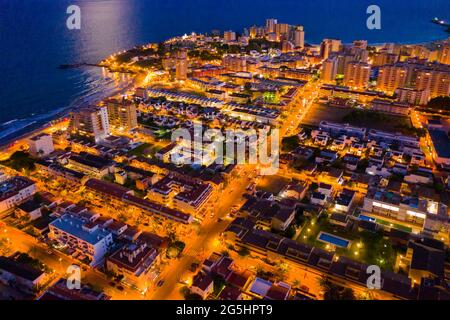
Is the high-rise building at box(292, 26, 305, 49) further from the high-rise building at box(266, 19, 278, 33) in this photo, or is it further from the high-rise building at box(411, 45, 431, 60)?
the high-rise building at box(411, 45, 431, 60)

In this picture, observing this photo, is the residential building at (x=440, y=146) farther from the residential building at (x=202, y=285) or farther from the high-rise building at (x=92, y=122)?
the high-rise building at (x=92, y=122)

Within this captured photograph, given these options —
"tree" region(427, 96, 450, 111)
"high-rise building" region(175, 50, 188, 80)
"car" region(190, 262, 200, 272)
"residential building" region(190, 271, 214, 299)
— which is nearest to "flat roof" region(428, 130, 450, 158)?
"tree" region(427, 96, 450, 111)

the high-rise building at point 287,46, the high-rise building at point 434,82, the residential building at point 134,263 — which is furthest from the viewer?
the high-rise building at point 287,46

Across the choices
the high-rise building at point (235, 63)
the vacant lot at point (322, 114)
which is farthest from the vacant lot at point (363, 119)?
the high-rise building at point (235, 63)

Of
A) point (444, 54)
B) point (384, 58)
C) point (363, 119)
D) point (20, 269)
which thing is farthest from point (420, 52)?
point (20, 269)

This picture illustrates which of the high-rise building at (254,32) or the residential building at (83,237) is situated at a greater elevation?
the high-rise building at (254,32)

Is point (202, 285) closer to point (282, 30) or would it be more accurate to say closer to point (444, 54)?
point (444, 54)

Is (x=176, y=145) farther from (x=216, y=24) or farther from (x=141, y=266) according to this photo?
(x=216, y=24)
